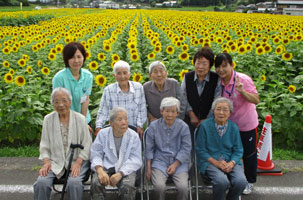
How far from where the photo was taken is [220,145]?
10.8ft

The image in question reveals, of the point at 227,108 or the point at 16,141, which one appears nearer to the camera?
the point at 227,108

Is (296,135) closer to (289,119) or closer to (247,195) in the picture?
(289,119)

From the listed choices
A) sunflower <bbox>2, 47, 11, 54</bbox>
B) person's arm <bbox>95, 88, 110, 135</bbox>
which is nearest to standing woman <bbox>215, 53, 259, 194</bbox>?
person's arm <bbox>95, 88, 110, 135</bbox>

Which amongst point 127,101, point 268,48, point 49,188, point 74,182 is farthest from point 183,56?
point 49,188

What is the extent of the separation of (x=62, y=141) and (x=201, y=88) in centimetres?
169

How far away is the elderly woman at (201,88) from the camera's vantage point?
11.5 ft

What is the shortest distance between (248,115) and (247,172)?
2.23 feet

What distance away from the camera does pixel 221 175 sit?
10.2 feet

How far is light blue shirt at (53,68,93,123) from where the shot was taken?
3639 millimetres

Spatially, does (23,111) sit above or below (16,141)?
above

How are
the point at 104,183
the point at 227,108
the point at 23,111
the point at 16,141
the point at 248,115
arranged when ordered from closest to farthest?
the point at 104,183
the point at 227,108
the point at 248,115
the point at 23,111
the point at 16,141

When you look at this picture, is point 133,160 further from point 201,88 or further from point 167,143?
point 201,88

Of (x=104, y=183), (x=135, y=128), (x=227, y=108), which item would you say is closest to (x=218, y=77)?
(x=227, y=108)

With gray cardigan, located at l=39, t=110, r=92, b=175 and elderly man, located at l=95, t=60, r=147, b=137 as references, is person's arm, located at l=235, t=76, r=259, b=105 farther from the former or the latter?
gray cardigan, located at l=39, t=110, r=92, b=175
